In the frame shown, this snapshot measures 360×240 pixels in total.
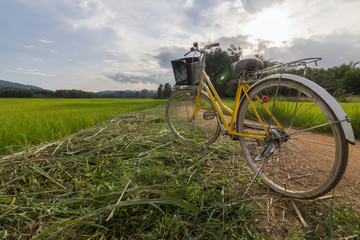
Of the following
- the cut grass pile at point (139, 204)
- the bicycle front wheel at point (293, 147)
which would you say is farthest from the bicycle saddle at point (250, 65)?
the cut grass pile at point (139, 204)

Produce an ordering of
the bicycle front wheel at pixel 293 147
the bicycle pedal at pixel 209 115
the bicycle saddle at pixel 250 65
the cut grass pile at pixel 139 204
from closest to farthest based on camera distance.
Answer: the cut grass pile at pixel 139 204, the bicycle front wheel at pixel 293 147, the bicycle saddle at pixel 250 65, the bicycle pedal at pixel 209 115

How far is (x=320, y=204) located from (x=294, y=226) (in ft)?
1.12

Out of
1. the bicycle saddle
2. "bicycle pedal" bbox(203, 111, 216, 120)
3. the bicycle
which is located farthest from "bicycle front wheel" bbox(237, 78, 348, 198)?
"bicycle pedal" bbox(203, 111, 216, 120)

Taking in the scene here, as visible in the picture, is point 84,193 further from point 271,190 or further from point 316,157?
point 316,157

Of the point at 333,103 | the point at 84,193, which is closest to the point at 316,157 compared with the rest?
the point at 333,103

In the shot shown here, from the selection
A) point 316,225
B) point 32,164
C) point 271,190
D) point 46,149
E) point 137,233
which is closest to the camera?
point 137,233

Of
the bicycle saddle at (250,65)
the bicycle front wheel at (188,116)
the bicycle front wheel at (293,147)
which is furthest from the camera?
the bicycle front wheel at (188,116)

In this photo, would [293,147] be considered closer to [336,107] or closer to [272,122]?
[272,122]

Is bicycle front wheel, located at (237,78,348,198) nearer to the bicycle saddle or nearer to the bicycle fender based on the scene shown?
the bicycle fender

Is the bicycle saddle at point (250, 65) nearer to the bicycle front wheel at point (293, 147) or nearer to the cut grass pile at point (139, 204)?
the bicycle front wheel at point (293, 147)

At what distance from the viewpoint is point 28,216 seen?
2.89ft

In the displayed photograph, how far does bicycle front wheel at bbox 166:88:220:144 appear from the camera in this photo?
101 inches

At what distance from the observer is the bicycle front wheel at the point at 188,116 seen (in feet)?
8.38

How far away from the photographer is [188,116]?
9.23ft
